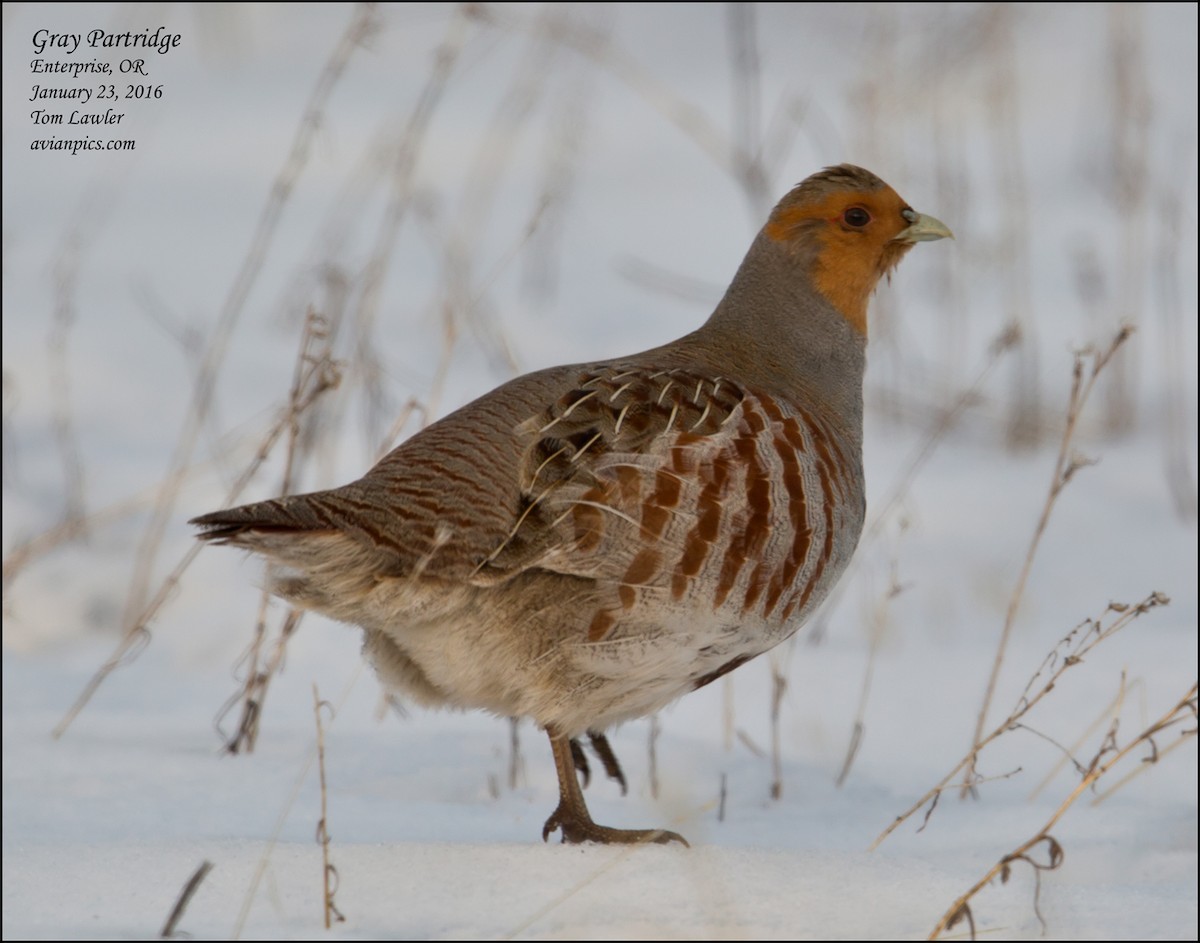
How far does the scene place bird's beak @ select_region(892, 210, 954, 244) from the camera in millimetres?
3396

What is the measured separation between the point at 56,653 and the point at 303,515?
2.63m

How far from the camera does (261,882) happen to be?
211cm

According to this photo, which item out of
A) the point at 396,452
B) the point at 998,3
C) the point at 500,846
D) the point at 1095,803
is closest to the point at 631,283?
the point at 998,3

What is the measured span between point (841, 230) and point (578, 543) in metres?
1.28

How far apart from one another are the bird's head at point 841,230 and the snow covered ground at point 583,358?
61 centimetres

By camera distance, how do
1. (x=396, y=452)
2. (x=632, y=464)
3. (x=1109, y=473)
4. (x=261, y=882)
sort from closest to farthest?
(x=261, y=882), (x=632, y=464), (x=396, y=452), (x=1109, y=473)

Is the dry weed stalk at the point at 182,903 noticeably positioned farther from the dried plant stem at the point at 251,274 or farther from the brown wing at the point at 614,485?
the dried plant stem at the point at 251,274

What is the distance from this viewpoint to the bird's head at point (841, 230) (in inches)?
133

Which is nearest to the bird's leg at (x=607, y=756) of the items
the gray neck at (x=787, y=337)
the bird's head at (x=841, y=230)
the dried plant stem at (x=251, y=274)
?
the gray neck at (x=787, y=337)

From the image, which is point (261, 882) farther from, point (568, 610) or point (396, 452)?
point (396, 452)

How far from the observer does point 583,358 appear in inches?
275

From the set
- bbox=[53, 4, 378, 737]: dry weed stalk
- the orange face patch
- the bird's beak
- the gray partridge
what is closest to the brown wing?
the gray partridge

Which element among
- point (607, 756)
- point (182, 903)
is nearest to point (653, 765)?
point (607, 756)

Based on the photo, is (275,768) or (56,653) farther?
(56,653)
